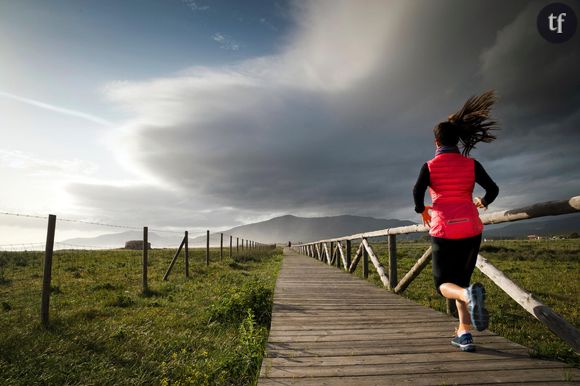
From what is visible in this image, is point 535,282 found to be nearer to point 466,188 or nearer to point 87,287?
point 466,188

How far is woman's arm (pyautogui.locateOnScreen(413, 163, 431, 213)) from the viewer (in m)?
3.32

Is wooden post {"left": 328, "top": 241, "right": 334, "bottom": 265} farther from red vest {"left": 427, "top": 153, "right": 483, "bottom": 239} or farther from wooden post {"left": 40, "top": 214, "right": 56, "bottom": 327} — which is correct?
red vest {"left": 427, "top": 153, "right": 483, "bottom": 239}

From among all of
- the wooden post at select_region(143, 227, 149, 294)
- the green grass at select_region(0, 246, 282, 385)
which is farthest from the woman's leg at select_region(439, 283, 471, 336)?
the wooden post at select_region(143, 227, 149, 294)

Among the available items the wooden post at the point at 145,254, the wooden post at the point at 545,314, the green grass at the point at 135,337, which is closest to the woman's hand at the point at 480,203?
the wooden post at the point at 545,314

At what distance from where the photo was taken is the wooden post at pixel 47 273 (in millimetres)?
5355

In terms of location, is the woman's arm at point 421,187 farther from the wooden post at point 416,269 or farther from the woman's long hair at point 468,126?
the wooden post at point 416,269

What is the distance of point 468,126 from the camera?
11.6 ft

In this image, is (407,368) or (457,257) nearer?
(407,368)

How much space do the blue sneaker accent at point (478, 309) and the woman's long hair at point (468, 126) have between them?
1.54 m

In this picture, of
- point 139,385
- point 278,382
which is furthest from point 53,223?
point 278,382

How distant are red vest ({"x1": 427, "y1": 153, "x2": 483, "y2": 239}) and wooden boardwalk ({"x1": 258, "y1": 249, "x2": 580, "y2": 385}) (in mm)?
1141

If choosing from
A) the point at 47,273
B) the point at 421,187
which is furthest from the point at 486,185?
the point at 47,273

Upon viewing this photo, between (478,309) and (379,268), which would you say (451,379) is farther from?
(379,268)

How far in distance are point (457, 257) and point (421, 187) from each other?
79 centimetres
